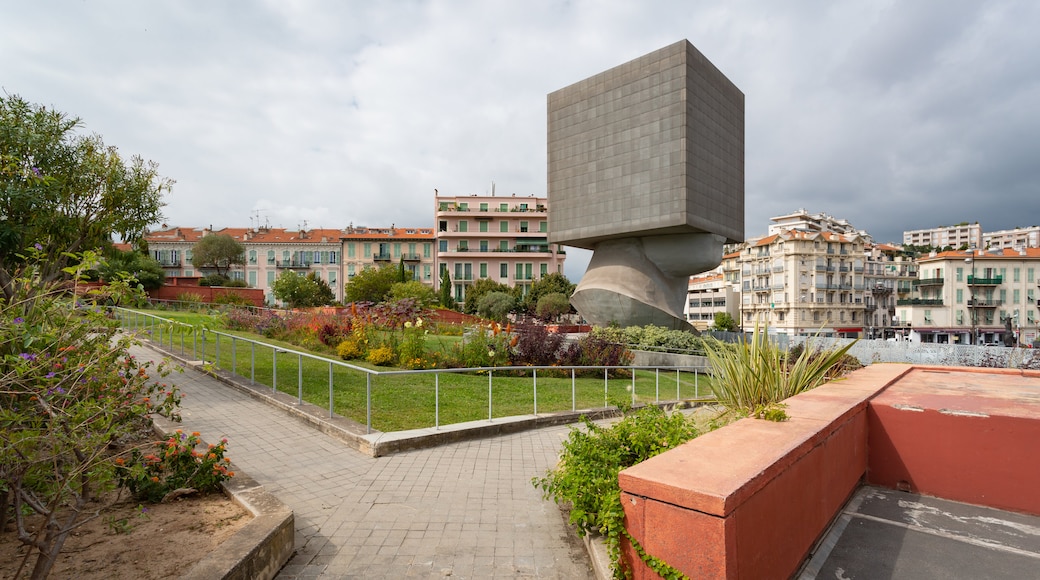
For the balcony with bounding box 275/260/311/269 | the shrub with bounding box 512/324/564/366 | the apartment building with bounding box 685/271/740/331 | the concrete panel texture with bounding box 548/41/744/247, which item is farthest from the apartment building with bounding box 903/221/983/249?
the shrub with bounding box 512/324/564/366

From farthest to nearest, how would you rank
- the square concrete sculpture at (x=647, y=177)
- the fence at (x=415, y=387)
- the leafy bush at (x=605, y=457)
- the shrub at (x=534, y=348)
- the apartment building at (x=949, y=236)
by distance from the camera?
the apartment building at (x=949, y=236), the square concrete sculpture at (x=647, y=177), the shrub at (x=534, y=348), the fence at (x=415, y=387), the leafy bush at (x=605, y=457)

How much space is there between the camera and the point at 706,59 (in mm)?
24547

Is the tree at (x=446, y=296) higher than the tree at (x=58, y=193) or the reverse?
the reverse

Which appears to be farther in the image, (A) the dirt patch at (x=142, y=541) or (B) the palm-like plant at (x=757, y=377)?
(B) the palm-like plant at (x=757, y=377)

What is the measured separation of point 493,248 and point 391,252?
1354 centimetres

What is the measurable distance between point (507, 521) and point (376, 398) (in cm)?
573

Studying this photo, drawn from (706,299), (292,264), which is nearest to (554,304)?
(292,264)

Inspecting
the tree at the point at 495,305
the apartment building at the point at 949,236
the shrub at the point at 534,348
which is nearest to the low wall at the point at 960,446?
the shrub at the point at 534,348

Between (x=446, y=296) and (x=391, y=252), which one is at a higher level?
(x=391, y=252)

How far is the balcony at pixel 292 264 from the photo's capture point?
6669 cm

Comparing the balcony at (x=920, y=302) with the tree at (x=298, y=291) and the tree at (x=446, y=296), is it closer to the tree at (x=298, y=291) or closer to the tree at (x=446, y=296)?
the tree at (x=446, y=296)

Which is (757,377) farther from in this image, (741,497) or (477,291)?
(477,291)

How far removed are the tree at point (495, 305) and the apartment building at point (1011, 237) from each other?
146m

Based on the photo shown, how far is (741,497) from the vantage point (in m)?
2.24
